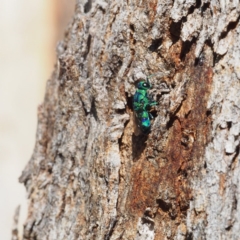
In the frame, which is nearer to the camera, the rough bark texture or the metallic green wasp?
the rough bark texture

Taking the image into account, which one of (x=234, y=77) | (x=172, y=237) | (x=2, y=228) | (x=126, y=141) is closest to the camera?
(x=234, y=77)

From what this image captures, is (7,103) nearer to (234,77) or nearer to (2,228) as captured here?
(2,228)

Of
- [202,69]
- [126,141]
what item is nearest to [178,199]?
[126,141]

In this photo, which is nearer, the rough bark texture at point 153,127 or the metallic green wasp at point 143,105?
the rough bark texture at point 153,127

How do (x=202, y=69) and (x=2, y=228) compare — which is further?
(x=2, y=228)
